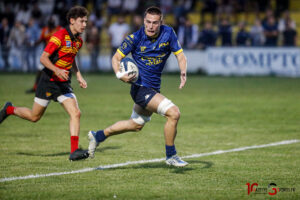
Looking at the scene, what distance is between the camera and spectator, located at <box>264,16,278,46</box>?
2472 centimetres

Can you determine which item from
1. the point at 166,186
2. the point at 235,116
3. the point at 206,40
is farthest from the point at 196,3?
the point at 166,186

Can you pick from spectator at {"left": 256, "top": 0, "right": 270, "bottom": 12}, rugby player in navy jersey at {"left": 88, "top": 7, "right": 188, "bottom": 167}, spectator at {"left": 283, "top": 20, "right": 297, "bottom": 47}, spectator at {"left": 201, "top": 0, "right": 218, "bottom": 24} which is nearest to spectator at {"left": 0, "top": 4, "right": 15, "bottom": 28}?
spectator at {"left": 201, "top": 0, "right": 218, "bottom": 24}

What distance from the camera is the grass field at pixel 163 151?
6.19 m

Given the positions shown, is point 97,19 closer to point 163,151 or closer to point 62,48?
point 163,151

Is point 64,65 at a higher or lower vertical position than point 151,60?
lower

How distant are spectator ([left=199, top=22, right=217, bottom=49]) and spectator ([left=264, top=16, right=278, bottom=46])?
7.52 ft

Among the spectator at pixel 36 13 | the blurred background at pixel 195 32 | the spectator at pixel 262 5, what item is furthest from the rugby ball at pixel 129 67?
the spectator at pixel 262 5

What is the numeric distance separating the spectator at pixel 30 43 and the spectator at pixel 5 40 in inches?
40.8

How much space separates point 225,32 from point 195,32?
4.53 ft

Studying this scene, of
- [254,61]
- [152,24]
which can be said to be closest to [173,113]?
[152,24]

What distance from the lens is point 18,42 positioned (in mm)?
27578

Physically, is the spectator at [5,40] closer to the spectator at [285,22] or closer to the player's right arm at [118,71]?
the spectator at [285,22]

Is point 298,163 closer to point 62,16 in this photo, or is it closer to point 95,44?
point 95,44

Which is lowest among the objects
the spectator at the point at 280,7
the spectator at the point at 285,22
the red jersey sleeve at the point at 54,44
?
the red jersey sleeve at the point at 54,44
